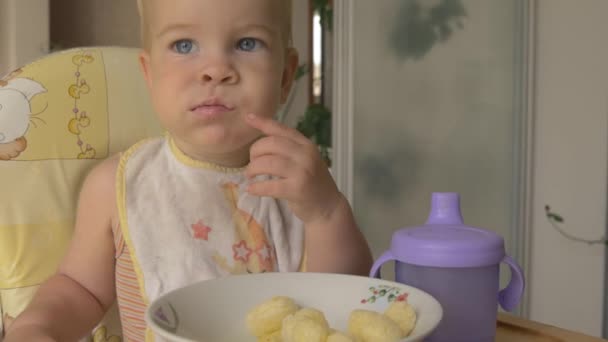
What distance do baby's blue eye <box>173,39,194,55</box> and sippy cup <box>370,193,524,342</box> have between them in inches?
12.8

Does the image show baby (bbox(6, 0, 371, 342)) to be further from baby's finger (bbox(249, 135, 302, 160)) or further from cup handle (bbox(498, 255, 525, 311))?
cup handle (bbox(498, 255, 525, 311))

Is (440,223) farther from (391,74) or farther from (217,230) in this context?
(391,74)

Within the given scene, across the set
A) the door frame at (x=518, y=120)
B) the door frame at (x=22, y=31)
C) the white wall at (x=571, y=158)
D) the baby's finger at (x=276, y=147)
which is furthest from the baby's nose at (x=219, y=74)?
the white wall at (x=571, y=158)

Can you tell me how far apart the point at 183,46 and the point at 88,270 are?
12.7 inches

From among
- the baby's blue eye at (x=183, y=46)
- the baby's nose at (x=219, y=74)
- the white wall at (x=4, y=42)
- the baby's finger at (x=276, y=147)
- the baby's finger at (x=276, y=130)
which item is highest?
the white wall at (x=4, y=42)

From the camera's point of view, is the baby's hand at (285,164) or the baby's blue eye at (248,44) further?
the baby's blue eye at (248,44)

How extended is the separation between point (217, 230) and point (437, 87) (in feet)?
5.70

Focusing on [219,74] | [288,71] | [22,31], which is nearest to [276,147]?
[219,74]

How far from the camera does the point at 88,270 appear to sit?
838mm

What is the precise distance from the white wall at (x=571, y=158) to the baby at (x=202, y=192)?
1.73m

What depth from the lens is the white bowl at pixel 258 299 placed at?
52 cm

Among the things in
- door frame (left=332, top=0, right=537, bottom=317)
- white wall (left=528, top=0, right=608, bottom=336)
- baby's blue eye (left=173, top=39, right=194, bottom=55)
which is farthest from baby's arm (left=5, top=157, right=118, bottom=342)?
white wall (left=528, top=0, right=608, bottom=336)

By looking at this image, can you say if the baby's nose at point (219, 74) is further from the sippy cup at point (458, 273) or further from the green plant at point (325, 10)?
the green plant at point (325, 10)

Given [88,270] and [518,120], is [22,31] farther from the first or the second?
[518,120]
